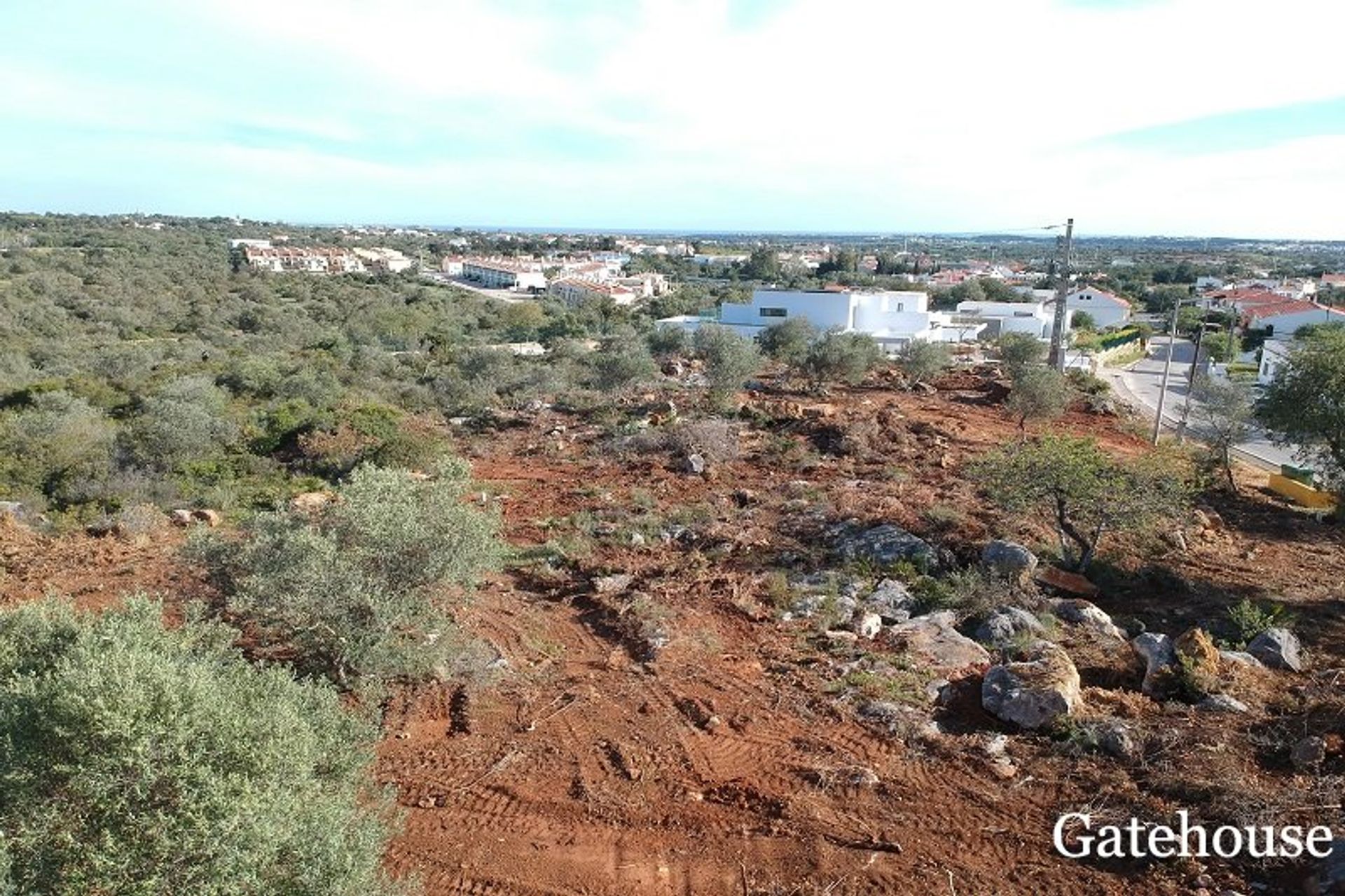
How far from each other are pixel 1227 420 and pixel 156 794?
817 inches

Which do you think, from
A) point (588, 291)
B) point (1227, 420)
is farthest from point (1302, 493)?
point (588, 291)

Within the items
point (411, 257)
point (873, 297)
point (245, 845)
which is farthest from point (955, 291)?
point (411, 257)

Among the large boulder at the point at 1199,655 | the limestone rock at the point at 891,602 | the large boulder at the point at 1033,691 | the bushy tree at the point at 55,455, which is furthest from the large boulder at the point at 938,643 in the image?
the bushy tree at the point at 55,455

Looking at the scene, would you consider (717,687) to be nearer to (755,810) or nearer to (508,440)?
(755,810)

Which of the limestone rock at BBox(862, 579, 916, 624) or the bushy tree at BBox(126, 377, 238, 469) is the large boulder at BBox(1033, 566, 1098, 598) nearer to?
the limestone rock at BBox(862, 579, 916, 624)

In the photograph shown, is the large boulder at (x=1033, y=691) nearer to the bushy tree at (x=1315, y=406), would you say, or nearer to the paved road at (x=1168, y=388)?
the bushy tree at (x=1315, y=406)

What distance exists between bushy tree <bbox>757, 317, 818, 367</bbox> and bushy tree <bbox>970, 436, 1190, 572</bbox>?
21776 mm

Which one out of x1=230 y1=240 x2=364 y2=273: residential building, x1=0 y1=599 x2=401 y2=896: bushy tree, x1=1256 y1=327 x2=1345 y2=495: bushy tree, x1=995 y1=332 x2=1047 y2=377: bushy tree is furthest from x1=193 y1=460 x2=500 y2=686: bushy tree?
x1=230 y1=240 x2=364 y2=273: residential building

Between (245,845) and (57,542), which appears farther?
(57,542)

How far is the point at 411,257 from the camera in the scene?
12350cm

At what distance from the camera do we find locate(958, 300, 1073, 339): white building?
52469 mm

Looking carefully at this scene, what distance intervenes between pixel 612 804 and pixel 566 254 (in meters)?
140

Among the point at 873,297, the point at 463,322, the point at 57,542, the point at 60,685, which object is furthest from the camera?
the point at 463,322

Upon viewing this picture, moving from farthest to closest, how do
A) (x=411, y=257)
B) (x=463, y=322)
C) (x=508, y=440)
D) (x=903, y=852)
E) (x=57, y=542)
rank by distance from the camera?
1. (x=411, y=257)
2. (x=463, y=322)
3. (x=508, y=440)
4. (x=57, y=542)
5. (x=903, y=852)
